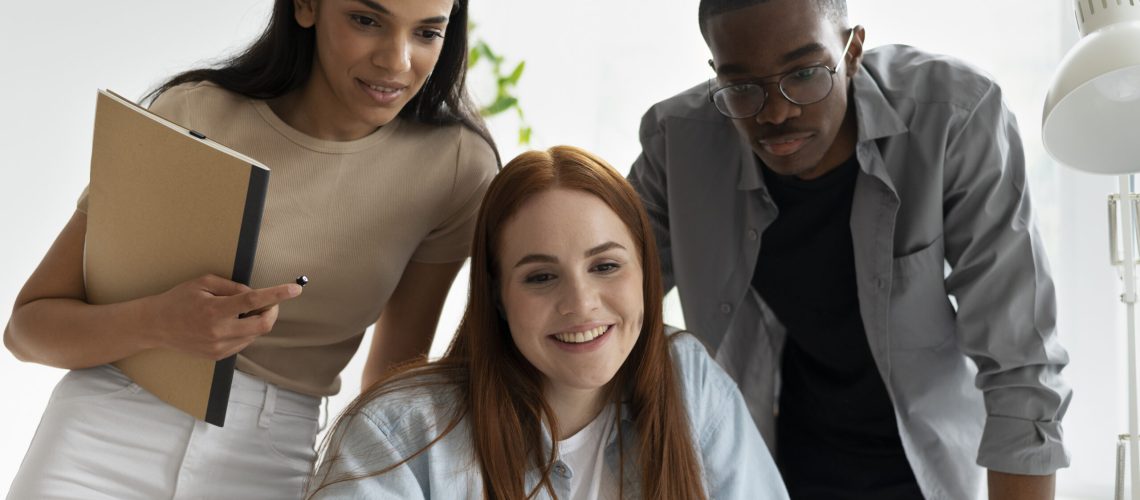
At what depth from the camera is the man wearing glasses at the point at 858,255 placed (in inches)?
59.2

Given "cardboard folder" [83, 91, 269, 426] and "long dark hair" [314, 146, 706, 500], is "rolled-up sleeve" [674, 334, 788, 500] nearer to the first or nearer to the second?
"long dark hair" [314, 146, 706, 500]

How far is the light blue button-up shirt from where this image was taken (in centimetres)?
135

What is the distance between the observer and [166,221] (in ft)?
4.61

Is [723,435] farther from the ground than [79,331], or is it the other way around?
[79,331]

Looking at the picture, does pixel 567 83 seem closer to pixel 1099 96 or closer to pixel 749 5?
pixel 749 5

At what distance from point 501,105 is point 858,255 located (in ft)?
6.05

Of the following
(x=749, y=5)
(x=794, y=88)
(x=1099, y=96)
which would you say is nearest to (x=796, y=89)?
(x=794, y=88)

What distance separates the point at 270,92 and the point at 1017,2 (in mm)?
2111

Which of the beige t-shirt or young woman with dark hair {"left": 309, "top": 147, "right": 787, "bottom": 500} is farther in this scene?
the beige t-shirt

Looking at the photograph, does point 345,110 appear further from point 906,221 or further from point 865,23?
point 865,23

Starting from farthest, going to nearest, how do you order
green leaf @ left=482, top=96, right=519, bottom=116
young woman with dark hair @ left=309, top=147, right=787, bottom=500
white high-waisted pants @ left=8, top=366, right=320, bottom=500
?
green leaf @ left=482, top=96, right=519, bottom=116 < white high-waisted pants @ left=8, top=366, right=320, bottom=500 < young woman with dark hair @ left=309, top=147, right=787, bottom=500

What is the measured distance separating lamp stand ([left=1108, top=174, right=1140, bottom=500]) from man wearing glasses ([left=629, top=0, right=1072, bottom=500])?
0.22 m

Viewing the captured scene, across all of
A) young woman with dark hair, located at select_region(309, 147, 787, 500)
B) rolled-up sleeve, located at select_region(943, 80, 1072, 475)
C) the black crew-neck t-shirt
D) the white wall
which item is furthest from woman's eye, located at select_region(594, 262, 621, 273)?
the white wall

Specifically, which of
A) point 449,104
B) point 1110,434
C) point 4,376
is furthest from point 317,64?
point 1110,434
